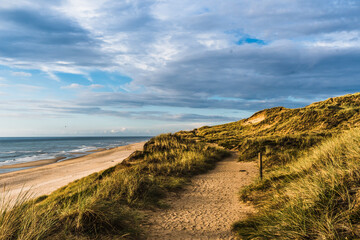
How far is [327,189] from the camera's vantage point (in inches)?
195

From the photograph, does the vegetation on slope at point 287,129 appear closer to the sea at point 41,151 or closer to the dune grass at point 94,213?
the dune grass at point 94,213

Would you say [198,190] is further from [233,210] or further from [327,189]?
[327,189]

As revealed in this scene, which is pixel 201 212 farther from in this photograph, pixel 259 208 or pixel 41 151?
pixel 41 151

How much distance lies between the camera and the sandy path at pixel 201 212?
5660mm

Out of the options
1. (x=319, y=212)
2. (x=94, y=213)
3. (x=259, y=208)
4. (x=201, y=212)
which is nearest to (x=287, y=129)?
(x=259, y=208)

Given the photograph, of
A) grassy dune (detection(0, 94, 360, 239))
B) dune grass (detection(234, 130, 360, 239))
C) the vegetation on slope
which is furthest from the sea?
dune grass (detection(234, 130, 360, 239))

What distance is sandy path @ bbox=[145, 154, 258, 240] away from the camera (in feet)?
18.6

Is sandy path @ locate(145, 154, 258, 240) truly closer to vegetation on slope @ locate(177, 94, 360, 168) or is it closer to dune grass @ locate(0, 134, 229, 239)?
dune grass @ locate(0, 134, 229, 239)

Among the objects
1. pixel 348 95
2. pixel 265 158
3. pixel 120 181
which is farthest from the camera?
pixel 348 95

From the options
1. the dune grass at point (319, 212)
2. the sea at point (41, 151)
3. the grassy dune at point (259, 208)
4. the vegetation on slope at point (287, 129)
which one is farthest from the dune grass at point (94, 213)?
the sea at point (41, 151)

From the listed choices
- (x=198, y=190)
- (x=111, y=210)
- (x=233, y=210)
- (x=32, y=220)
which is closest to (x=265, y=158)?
(x=198, y=190)

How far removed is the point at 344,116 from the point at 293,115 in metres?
6.16

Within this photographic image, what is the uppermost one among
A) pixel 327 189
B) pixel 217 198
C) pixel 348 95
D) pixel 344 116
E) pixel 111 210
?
pixel 348 95

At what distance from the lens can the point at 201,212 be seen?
23.6 feet
